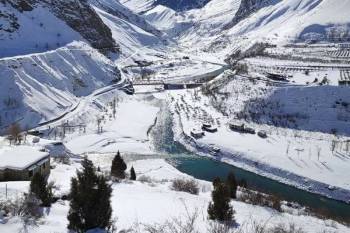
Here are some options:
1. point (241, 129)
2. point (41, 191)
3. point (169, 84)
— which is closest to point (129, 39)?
point (169, 84)

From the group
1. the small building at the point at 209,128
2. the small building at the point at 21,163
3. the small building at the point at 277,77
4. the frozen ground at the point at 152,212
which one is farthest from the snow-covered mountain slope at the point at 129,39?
the frozen ground at the point at 152,212

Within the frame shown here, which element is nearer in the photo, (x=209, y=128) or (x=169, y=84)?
(x=209, y=128)

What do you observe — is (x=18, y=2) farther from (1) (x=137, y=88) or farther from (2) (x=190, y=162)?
(2) (x=190, y=162)

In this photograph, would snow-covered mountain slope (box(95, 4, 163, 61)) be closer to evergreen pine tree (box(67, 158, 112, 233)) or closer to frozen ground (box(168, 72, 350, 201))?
frozen ground (box(168, 72, 350, 201))

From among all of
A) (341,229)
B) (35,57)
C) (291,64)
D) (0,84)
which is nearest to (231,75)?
(291,64)

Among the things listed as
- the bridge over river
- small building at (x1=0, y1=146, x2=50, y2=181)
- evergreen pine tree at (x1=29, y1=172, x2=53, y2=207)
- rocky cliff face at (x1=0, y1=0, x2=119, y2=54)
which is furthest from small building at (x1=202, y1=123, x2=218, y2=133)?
rocky cliff face at (x1=0, y1=0, x2=119, y2=54)

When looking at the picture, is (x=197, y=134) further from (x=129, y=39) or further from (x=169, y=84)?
(x=129, y=39)
